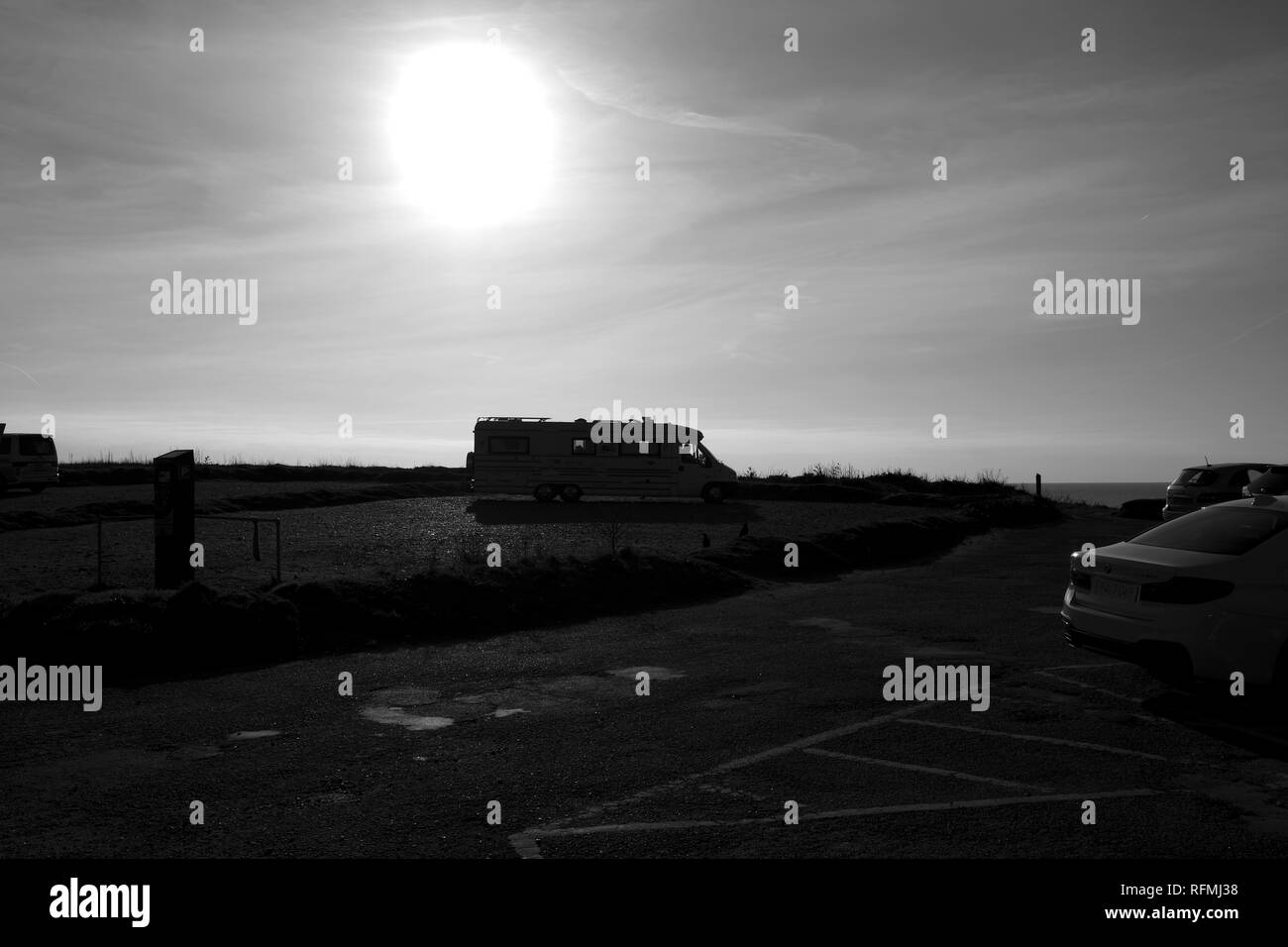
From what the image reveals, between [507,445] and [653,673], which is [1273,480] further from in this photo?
[507,445]

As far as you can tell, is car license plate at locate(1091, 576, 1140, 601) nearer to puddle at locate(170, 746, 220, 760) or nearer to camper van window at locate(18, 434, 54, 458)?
puddle at locate(170, 746, 220, 760)

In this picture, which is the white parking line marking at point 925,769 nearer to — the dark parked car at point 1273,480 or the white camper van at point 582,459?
the dark parked car at point 1273,480

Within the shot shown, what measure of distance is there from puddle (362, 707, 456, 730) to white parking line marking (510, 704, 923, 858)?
228 cm

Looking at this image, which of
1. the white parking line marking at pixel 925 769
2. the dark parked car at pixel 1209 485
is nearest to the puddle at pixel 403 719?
the white parking line marking at pixel 925 769

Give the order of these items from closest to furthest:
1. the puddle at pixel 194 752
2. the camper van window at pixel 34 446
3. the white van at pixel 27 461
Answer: the puddle at pixel 194 752 → the white van at pixel 27 461 → the camper van window at pixel 34 446

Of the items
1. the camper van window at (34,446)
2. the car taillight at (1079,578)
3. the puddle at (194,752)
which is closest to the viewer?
the puddle at (194,752)

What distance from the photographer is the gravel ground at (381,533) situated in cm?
1460

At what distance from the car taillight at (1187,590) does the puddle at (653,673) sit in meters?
4.02

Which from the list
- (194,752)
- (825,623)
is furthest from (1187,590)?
(194,752)

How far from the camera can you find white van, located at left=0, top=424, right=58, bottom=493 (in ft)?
104

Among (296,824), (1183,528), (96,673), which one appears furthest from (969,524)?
(296,824)

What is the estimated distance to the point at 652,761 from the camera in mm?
6527

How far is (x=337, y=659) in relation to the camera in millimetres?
10445
